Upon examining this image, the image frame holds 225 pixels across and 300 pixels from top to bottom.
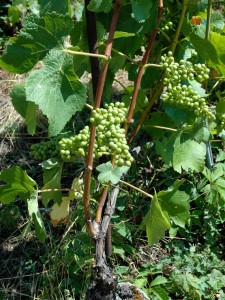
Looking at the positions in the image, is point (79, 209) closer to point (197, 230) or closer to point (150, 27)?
point (197, 230)

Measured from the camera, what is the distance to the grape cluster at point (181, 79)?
168cm

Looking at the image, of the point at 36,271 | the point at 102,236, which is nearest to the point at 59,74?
the point at 102,236

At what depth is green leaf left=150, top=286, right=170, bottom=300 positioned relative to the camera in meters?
2.24

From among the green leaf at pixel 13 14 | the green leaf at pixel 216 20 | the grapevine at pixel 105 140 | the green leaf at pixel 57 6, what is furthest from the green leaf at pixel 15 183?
the green leaf at pixel 13 14

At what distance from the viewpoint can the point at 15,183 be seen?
68.9 inches

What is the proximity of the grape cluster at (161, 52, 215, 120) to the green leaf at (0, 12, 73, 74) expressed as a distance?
0.38 meters

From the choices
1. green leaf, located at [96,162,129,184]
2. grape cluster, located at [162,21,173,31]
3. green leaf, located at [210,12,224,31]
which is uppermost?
green leaf, located at [210,12,224,31]

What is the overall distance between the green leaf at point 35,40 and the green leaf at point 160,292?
4.07 ft

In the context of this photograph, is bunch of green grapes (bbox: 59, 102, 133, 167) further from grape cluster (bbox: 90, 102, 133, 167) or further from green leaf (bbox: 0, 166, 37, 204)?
green leaf (bbox: 0, 166, 37, 204)

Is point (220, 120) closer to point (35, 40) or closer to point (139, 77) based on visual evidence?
point (139, 77)

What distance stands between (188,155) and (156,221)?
295 mm

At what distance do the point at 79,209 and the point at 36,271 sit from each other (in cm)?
37

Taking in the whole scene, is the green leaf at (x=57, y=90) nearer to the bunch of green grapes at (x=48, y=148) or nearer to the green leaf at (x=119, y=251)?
the bunch of green grapes at (x=48, y=148)

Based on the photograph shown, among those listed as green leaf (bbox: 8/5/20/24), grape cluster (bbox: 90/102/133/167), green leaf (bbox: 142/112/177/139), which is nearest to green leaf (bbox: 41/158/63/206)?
grape cluster (bbox: 90/102/133/167)
